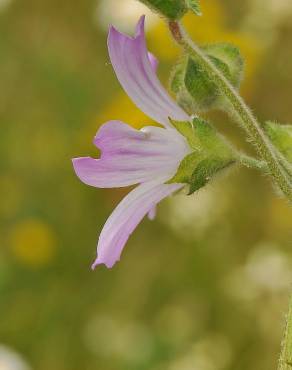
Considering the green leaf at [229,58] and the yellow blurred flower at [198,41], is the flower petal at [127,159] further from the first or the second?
the yellow blurred flower at [198,41]

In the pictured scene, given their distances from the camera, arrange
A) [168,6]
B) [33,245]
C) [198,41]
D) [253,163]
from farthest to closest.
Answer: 1. [198,41]
2. [33,245]
3. [253,163]
4. [168,6]

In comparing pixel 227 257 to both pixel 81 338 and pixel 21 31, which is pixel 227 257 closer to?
pixel 81 338

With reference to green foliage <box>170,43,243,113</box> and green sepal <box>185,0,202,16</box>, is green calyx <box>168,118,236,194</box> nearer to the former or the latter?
green foliage <box>170,43,243,113</box>

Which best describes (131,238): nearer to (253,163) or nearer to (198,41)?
(198,41)

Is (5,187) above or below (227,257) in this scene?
above

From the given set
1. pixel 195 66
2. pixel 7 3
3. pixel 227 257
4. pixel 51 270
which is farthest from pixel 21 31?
pixel 195 66

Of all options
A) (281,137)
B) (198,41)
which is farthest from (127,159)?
(198,41)

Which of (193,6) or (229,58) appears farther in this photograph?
(229,58)
